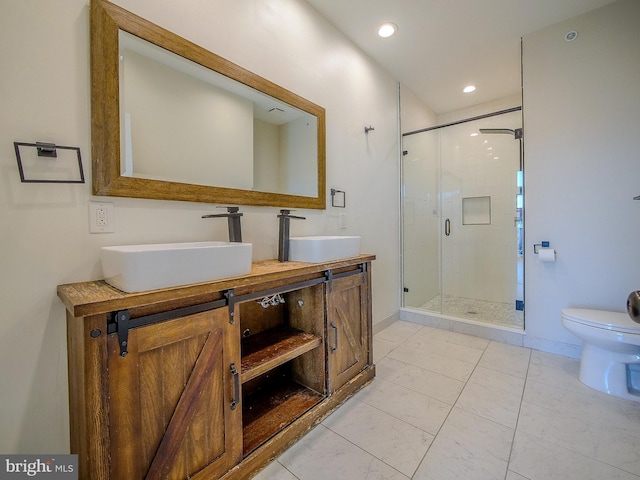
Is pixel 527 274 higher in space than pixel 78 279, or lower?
lower

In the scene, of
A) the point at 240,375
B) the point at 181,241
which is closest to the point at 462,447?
the point at 240,375

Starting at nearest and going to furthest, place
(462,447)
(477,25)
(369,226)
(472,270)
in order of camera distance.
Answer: (462,447) < (477,25) < (369,226) < (472,270)

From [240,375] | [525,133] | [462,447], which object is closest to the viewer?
[240,375]

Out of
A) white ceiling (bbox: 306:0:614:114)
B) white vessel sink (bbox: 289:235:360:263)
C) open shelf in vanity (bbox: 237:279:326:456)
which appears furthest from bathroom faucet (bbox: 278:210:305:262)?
white ceiling (bbox: 306:0:614:114)

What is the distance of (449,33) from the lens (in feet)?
7.72

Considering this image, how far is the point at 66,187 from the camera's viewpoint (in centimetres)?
106

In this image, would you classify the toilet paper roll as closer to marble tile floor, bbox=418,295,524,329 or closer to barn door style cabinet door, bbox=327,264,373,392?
marble tile floor, bbox=418,295,524,329

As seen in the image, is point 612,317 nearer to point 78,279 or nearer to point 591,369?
point 591,369

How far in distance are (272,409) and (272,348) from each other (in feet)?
1.14

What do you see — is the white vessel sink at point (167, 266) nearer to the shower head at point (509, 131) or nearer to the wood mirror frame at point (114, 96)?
the wood mirror frame at point (114, 96)

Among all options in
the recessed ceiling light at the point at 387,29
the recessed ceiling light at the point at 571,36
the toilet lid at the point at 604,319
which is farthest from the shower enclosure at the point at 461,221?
the recessed ceiling light at the point at 387,29

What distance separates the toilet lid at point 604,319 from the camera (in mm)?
1677

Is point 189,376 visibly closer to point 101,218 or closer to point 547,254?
point 101,218

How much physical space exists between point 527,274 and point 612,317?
0.65 metres
